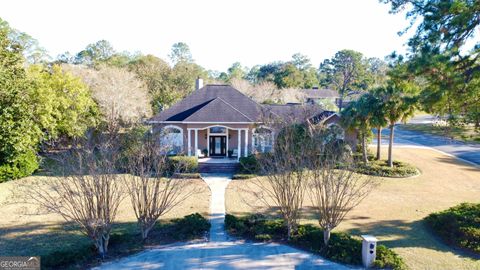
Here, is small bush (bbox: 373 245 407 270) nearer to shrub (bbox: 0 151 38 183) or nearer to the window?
the window

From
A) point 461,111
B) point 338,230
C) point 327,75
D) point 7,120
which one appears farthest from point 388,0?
point 327,75

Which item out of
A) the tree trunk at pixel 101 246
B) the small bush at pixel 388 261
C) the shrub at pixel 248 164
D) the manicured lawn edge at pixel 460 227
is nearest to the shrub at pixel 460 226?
the manicured lawn edge at pixel 460 227

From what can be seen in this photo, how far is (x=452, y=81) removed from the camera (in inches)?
461

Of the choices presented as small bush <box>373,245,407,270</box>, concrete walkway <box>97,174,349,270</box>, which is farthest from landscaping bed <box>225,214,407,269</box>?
concrete walkway <box>97,174,349,270</box>

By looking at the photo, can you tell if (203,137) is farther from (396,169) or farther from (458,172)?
(458,172)

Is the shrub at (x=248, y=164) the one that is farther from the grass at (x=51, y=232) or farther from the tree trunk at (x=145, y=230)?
the tree trunk at (x=145, y=230)

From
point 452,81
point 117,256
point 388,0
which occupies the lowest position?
point 117,256

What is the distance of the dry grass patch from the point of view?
11.7m

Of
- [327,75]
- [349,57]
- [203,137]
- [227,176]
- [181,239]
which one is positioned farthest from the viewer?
[327,75]

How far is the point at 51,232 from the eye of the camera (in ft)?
43.5

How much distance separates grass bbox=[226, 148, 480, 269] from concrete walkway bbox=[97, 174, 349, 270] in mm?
2188

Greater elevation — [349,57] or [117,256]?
[349,57]

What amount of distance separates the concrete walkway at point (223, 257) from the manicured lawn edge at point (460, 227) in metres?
5.03

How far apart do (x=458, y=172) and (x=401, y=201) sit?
1068 cm
